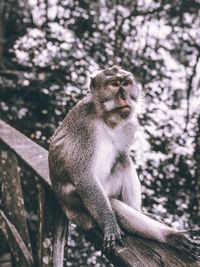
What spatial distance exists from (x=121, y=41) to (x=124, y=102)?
1.53 metres

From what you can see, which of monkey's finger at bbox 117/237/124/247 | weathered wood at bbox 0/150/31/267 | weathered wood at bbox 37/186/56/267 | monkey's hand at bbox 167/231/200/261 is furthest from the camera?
weathered wood at bbox 0/150/31/267

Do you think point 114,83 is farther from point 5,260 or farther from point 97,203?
point 5,260

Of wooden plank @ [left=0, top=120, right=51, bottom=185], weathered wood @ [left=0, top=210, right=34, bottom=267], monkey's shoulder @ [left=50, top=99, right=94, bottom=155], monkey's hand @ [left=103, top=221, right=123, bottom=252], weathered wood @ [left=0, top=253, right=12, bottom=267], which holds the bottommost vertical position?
weathered wood @ [left=0, top=253, right=12, bottom=267]

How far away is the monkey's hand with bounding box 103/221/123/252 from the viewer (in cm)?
169

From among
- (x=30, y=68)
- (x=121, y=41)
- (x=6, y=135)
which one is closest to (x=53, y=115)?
(x=30, y=68)

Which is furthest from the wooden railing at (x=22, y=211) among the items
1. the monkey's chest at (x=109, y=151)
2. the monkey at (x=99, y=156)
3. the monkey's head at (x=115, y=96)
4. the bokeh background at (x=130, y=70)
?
the bokeh background at (x=130, y=70)

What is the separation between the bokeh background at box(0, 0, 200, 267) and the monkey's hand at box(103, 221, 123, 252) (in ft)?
4.19

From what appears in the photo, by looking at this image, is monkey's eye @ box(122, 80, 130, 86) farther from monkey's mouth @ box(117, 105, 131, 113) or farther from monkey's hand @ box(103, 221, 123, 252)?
monkey's hand @ box(103, 221, 123, 252)

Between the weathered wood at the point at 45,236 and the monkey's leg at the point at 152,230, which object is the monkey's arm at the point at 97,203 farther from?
the weathered wood at the point at 45,236

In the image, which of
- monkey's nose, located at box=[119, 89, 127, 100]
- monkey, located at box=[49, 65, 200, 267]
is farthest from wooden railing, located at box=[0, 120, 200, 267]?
monkey's nose, located at box=[119, 89, 127, 100]

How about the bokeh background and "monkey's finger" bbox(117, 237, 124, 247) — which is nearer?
"monkey's finger" bbox(117, 237, 124, 247)

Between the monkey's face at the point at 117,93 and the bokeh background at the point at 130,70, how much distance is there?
0.86m

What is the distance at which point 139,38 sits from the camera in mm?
3711

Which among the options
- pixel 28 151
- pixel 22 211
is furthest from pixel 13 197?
pixel 28 151
